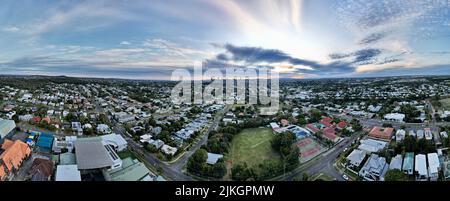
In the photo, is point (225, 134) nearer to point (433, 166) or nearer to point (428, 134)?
point (433, 166)

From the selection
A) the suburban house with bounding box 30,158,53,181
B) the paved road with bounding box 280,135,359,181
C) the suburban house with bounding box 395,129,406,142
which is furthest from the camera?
the suburban house with bounding box 395,129,406,142

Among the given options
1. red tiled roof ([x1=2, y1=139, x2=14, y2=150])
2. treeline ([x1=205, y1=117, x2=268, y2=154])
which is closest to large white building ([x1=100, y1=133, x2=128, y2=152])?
red tiled roof ([x1=2, y1=139, x2=14, y2=150])

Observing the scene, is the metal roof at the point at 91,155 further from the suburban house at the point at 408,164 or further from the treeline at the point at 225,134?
the suburban house at the point at 408,164

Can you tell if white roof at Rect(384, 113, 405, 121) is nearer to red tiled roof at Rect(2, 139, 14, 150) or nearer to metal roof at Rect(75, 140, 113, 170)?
metal roof at Rect(75, 140, 113, 170)

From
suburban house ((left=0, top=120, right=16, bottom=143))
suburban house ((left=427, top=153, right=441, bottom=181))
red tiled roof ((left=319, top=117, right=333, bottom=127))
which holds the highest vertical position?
suburban house ((left=0, top=120, right=16, bottom=143))

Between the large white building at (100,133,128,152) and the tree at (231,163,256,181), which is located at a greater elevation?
the large white building at (100,133,128,152)

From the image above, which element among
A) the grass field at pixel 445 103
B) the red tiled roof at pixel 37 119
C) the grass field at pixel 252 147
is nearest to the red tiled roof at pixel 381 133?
the grass field at pixel 445 103
